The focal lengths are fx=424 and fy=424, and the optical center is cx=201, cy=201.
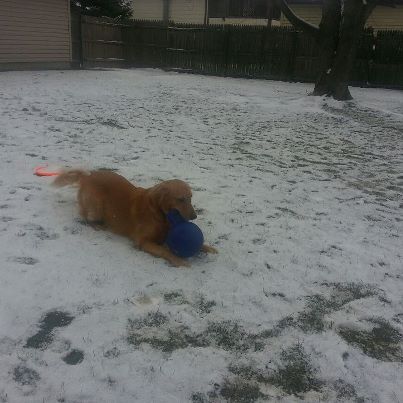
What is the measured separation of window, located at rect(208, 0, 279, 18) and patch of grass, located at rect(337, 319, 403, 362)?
2926 centimetres

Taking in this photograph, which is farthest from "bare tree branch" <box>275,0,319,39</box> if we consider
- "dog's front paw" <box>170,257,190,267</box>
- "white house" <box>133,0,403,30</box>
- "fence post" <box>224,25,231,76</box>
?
"white house" <box>133,0,403,30</box>

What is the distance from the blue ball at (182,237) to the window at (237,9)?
2854cm

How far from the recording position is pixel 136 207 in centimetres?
361

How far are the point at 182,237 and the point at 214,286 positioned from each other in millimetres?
487

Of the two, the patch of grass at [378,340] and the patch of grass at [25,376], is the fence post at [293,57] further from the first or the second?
the patch of grass at [25,376]

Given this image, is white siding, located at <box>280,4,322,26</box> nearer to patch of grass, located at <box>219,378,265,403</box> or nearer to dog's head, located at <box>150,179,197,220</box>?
dog's head, located at <box>150,179,197,220</box>

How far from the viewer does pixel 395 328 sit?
2.79 m

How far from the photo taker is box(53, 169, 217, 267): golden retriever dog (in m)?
3.39

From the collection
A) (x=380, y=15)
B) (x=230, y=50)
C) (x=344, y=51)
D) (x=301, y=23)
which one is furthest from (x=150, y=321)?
(x=380, y=15)

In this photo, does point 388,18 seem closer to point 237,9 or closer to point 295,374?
point 237,9

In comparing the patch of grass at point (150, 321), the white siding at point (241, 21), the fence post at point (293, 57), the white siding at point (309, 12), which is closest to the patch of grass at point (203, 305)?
the patch of grass at point (150, 321)

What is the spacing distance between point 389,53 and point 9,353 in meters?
19.3

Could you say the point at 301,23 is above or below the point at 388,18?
below

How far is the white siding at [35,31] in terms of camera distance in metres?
15.8
